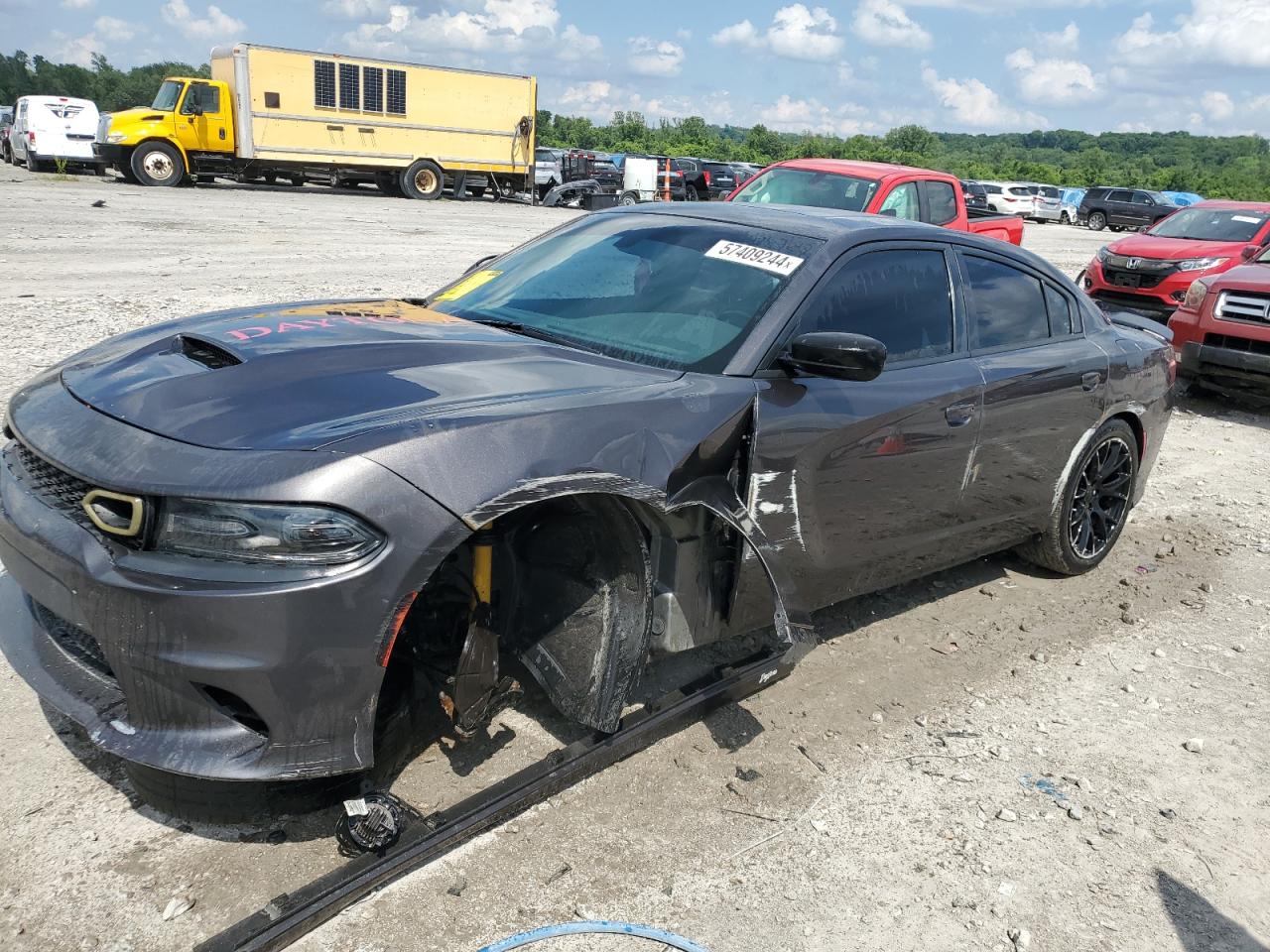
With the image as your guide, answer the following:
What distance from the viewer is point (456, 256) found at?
577 inches

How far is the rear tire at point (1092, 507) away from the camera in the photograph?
4.66 m

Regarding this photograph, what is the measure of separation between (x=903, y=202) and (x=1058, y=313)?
6.28m

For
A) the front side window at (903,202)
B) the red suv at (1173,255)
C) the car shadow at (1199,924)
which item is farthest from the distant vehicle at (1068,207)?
the car shadow at (1199,924)

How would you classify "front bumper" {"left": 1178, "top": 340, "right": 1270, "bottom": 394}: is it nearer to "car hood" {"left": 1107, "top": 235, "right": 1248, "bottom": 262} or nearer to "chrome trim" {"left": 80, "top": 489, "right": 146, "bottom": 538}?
"car hood" {"left": 1107, "top": 235, "right": 1248, "bottom": 262}

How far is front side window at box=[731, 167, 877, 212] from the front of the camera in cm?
1034

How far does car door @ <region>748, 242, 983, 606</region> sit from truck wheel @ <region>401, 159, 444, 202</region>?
977 inches

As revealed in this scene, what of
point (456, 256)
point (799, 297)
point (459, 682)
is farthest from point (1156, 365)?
point (456, 256)

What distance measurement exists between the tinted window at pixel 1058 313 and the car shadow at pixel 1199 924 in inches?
97.2

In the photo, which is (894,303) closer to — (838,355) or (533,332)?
(838,355)

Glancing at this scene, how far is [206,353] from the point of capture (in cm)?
289

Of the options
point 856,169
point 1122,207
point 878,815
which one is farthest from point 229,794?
point 1122,207

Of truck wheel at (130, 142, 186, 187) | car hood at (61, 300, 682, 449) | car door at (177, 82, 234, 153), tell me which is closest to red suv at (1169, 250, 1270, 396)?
car hood at (61, 300, 682, 449)

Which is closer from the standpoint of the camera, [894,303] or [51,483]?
[51,483]

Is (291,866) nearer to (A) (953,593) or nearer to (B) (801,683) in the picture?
(B) (801,683)
